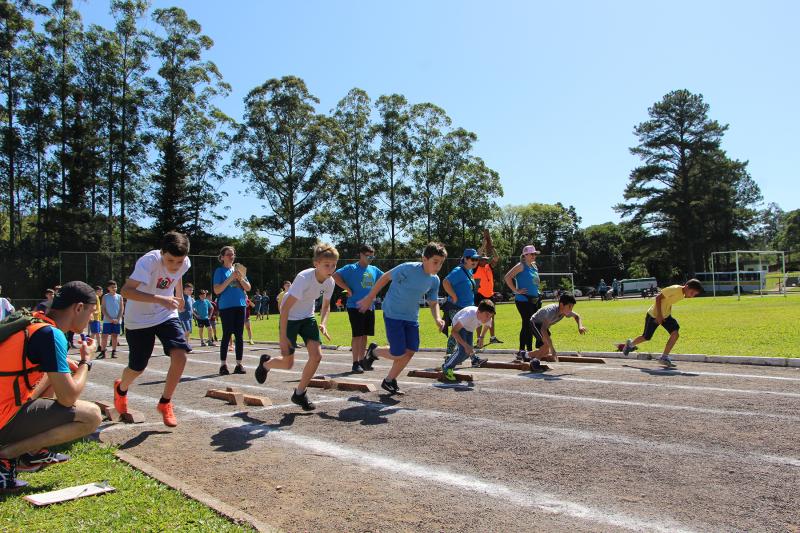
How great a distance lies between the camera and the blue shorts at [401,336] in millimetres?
7285

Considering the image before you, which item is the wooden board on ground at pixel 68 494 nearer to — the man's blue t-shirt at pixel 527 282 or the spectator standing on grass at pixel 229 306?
the spectator standing on grass at pixel 229 306

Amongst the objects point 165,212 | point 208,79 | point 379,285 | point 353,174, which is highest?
point 208,79

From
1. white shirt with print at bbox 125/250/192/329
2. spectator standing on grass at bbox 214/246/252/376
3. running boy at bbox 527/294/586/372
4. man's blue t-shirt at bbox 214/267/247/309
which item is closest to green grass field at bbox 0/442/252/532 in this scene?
white shirt with print at bbox 125/250/192/329

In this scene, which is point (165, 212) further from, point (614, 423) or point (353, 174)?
point (614, 423)

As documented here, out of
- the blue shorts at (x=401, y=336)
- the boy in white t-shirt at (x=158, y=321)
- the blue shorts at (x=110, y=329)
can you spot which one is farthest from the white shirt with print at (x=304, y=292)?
the blue shorts at (x=110, y=329)

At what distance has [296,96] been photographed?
54.6 meters

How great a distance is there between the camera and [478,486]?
3.97m

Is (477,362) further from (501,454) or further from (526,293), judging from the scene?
(501,454)

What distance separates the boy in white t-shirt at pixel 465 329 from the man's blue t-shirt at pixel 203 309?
11982mm

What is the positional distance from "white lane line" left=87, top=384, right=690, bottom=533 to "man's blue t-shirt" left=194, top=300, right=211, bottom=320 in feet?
45.4

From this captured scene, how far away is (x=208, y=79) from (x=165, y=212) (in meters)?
11.7

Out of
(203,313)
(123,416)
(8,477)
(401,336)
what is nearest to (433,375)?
(401,336)

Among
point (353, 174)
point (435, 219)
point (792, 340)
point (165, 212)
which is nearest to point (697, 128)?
point (435, 219)

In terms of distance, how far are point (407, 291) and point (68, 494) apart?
171 inches
